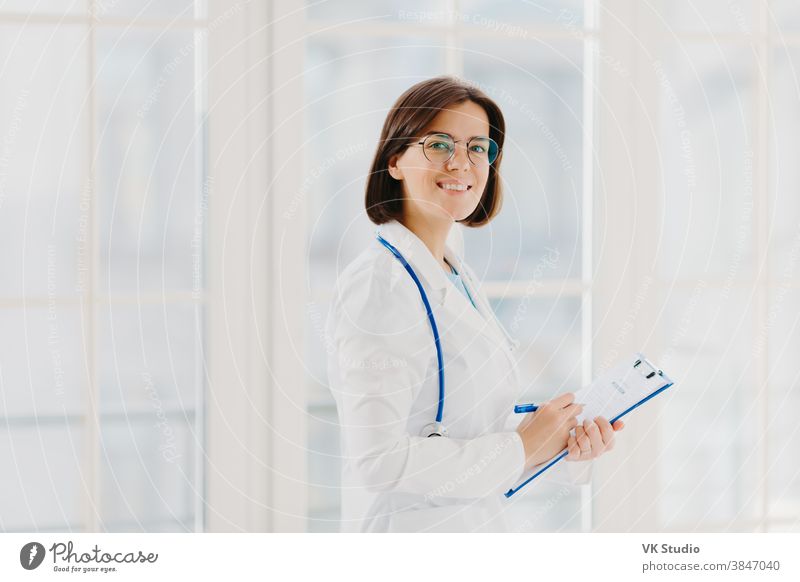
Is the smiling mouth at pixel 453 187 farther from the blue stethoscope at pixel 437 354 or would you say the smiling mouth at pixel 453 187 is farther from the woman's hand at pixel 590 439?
the woman's hand at pixel 590 439

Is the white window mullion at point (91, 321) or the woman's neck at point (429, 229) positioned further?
the white window mullion at point (91, 321)

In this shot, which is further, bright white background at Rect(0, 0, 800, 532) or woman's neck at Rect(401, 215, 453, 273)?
bright white background at Rect(0, 0, 800, 532)

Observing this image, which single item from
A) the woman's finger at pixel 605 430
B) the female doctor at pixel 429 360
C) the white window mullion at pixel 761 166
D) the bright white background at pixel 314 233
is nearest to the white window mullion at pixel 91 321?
the bright white background at pixel 314 233

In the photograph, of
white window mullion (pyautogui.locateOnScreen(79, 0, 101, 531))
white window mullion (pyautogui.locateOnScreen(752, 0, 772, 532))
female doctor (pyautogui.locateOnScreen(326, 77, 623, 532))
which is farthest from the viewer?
white window mullion (pyautogui.locateOnScreen(752, 0, 772, 532))

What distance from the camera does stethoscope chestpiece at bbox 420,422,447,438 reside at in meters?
0.83

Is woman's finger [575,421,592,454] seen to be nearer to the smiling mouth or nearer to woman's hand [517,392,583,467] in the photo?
woman's hand [517,392,583,467]

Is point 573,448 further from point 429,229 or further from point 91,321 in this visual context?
point 91,321

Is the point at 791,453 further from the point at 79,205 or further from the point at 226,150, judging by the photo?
the point at 79,205

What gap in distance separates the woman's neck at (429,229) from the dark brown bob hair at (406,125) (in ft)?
0.07

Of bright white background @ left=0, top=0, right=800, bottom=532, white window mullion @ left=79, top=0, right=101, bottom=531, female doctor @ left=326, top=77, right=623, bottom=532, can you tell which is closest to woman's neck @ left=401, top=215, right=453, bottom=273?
female doctor @ left=326, top=77, right=623, bottom=532

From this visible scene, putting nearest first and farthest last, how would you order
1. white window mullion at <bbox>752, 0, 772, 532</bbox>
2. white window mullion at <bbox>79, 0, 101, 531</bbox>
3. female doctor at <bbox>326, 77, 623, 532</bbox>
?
female doctor at <bbox>326, 77, 623, 532</bbox>
white window mullion at <bbox>79, 0, 101, 531</bbox>
white window mullion at <bbox>752, 0, 772, 532</bbox>

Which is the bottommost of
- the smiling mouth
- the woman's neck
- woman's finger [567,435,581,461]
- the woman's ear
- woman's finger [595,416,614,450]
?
woman's finger [567,435,581,461]

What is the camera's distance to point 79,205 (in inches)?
39.9

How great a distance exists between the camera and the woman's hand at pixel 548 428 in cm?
88
